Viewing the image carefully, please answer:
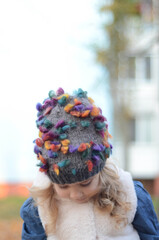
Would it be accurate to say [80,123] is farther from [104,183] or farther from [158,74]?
[158,74]

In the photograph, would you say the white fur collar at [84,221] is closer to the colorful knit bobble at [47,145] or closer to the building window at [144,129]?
the colorful knit bobble at [47,145]

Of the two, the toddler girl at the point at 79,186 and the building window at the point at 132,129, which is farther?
the building window at the point at 132,129

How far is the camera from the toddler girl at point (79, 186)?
5.97ft

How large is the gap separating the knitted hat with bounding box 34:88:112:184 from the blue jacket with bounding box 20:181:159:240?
1.27 ft

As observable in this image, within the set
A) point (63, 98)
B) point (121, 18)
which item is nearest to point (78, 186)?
point (63, 98)

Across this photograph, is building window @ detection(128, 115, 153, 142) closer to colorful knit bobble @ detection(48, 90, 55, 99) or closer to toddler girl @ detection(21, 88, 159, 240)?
toddler girl @ detection(21, 88, 159, 240)

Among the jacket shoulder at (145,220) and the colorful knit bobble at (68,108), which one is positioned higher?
the colorful knit bobble at (68,108)

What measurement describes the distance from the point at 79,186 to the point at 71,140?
0.27 metres

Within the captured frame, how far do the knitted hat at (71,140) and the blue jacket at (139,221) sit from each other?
0.39 metres

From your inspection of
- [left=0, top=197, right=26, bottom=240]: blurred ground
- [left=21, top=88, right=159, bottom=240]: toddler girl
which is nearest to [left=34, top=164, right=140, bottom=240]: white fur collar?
[left=21, top=88, right=159, bottom=240]: toddler girl

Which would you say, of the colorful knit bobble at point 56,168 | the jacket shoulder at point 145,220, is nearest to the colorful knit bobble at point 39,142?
the colorful knit bobble at point 56,168

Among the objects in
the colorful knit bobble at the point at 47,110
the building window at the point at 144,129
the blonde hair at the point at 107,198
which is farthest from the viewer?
the building window at the point at 144,129

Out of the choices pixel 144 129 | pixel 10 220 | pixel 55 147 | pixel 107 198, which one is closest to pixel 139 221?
pixel 107 198

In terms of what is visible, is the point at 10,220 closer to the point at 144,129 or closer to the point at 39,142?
the point at 39,142
